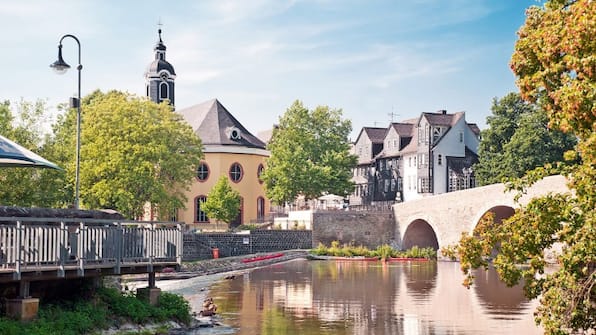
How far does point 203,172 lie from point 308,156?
25.6ft

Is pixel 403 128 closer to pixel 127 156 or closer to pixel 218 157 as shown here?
pixel 218 157

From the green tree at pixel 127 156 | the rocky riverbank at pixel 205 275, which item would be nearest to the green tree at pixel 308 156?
the rocky riverbank at pixel 205 275

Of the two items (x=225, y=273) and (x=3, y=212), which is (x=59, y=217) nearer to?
(x=3, y=212)

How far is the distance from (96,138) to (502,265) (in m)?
35.1

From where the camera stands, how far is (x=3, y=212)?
16141 mm

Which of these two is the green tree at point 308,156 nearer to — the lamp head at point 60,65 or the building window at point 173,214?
the building window at point 173,214

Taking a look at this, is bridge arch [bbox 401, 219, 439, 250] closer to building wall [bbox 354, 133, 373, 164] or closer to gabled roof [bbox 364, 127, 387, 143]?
building wall [bbox 354, 133, 373, 164]

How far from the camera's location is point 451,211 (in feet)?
171

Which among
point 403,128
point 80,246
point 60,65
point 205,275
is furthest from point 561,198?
point 403,128

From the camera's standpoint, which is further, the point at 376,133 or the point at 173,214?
the point at 376,133

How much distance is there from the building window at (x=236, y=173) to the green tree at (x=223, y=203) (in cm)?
408

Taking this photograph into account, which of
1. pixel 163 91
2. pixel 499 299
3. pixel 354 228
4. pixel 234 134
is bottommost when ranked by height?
pixel 499 299

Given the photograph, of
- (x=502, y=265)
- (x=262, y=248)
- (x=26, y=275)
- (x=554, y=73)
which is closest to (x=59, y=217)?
(x=26, y=275)

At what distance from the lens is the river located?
2114 cm
